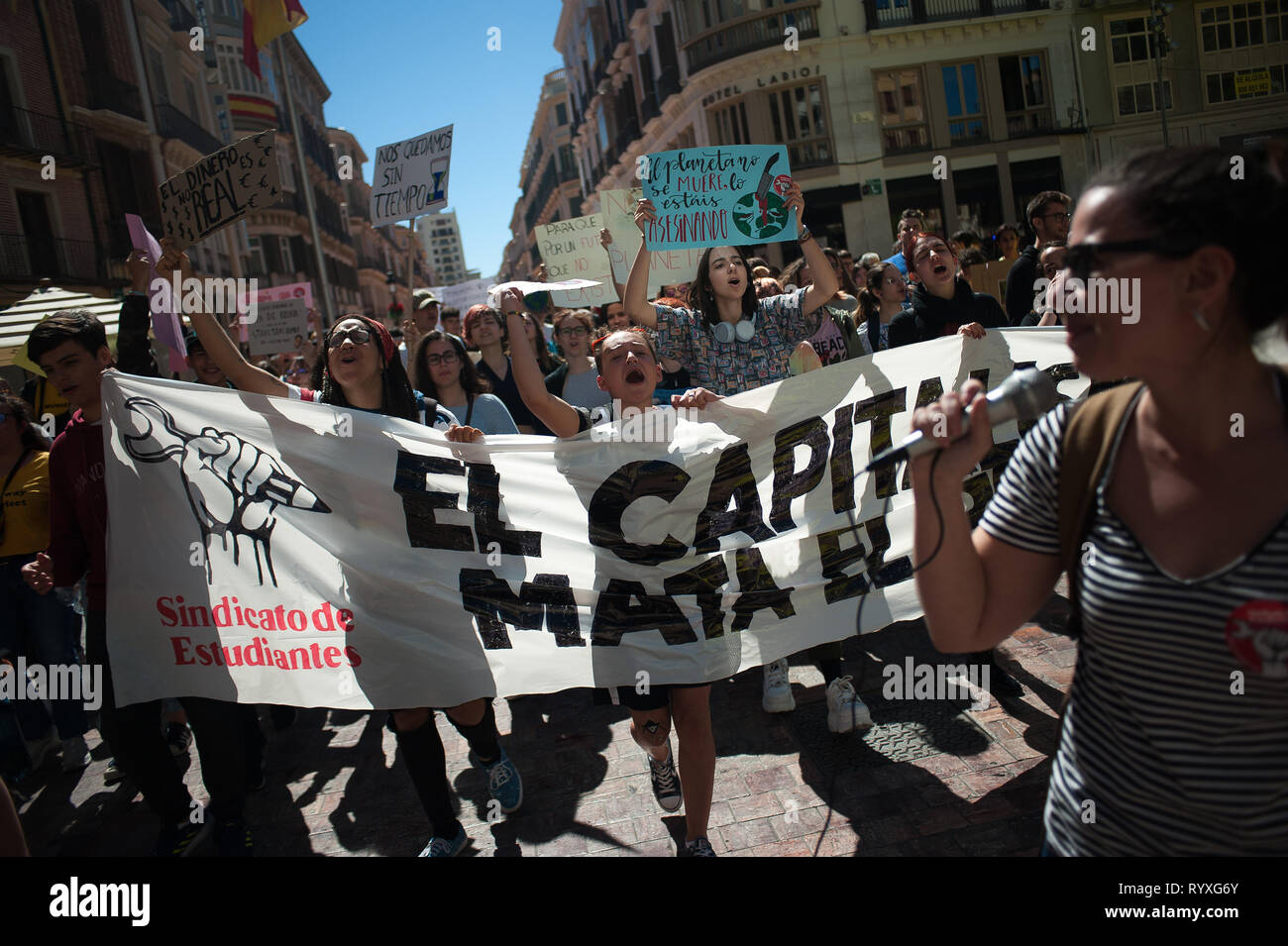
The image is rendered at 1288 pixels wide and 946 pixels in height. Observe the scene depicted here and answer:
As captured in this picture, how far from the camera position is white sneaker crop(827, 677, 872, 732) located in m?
4.06

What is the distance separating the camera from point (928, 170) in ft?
84.8

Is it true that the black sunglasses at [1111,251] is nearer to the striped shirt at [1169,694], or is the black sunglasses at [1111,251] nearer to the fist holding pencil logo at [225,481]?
the striped shirt at [1169,694]

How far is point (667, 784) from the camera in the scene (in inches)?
143

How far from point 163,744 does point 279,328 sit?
10.2 meters

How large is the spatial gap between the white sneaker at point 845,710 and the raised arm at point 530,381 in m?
1.67

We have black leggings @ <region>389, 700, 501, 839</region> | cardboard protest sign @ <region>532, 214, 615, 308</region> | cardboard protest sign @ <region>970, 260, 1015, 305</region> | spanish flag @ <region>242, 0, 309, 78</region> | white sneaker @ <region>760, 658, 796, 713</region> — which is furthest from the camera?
cardboard protest sign @ <region>970, 260, 1015, 305</region>

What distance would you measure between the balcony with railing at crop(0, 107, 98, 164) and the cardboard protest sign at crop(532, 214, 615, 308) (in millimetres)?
15225

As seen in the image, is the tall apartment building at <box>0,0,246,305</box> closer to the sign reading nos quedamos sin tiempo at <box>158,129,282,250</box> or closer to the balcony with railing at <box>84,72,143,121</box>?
the balcony with railing at <box>84,72,143,121</box>

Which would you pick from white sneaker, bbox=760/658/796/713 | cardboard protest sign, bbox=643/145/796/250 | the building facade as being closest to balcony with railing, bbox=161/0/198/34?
the building facade

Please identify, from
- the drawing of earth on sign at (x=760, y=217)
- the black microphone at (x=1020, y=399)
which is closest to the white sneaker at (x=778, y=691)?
the drawing of earth on sign at (x=760, y=217)
